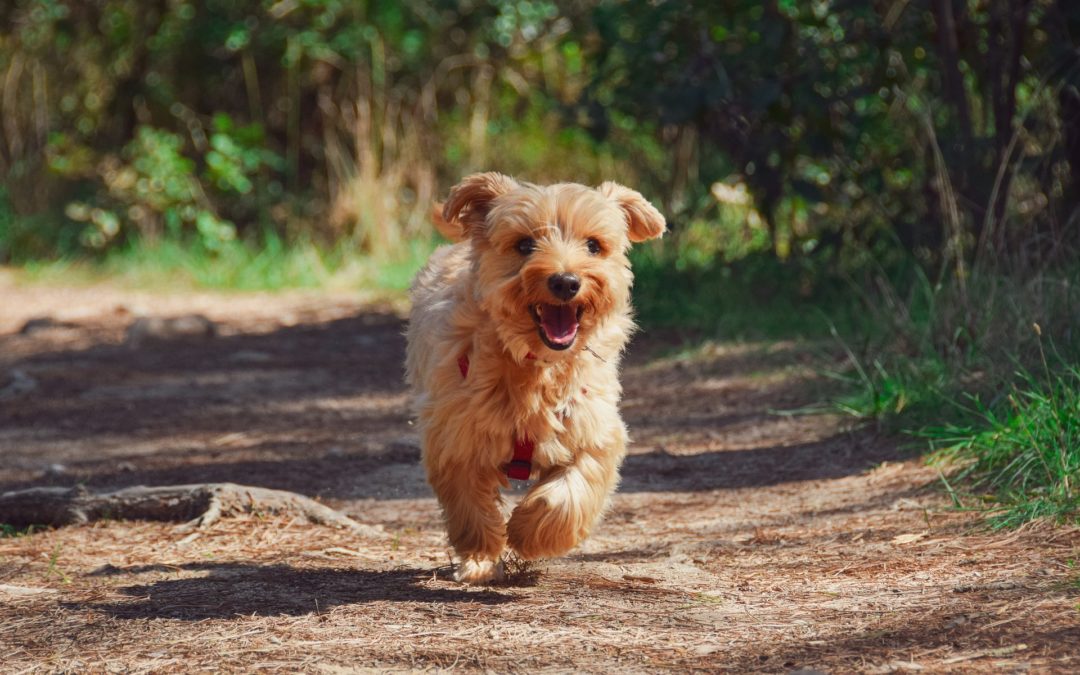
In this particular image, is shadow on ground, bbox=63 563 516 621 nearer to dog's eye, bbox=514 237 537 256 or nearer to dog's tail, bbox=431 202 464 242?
dog's eye, bbox=514 237 537 256

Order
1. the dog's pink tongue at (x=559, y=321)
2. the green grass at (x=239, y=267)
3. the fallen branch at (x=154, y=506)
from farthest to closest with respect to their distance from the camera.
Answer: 1. the green grass at (x=239, y=267)
2. the fallen branch at (x=154, y=506)
3. the dog's pink tongue at (x=559, y=321)

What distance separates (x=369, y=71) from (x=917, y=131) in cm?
690

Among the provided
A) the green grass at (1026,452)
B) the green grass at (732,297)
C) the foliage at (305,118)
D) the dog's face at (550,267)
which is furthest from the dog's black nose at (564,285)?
the foliage at (305,118)

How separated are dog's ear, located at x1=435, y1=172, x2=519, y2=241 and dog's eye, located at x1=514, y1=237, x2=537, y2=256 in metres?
0.26

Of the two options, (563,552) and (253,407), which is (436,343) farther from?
(253,407)

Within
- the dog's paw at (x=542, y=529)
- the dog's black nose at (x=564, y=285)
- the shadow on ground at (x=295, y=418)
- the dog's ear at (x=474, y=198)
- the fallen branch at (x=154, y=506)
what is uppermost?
the dog's ear at (x=474, y=198)

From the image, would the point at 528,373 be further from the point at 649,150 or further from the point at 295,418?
the point at 649,150

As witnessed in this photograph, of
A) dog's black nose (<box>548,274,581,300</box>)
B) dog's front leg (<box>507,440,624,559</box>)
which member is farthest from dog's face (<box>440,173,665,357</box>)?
dog's front leg (<box>507,440,624,559</box>)

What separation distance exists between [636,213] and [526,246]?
582 millimetres

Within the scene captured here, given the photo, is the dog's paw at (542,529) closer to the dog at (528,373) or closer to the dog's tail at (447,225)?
the dog at (528,373)

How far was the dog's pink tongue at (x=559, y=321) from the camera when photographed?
13.2 ft

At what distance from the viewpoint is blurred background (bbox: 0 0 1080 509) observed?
22.1ft

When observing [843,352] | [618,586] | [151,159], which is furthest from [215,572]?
[151,159]

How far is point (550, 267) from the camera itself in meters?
3.93
